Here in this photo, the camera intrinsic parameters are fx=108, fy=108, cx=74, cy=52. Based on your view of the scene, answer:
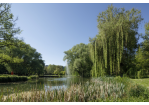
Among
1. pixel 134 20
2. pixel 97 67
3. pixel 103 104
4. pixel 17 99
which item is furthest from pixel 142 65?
pixel 17 99

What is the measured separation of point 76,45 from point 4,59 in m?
20.2

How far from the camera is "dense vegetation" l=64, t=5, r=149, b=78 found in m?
11.2

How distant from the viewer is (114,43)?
38.0 feet

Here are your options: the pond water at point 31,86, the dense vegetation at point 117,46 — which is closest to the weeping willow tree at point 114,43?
→ the dense vegetation at point 117,46

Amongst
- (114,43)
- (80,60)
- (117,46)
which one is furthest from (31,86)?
(80,60)

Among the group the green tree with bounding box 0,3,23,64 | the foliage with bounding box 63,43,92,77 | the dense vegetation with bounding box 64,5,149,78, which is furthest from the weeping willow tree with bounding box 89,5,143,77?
the foliage with bounding box 63,43,92,77

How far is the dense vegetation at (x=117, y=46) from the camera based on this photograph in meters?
11.2

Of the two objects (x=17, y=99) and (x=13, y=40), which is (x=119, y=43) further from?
(x=13, y=40)

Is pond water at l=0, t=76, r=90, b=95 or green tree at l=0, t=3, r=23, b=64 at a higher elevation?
green tree at l=0, t=3, r=23, b=64

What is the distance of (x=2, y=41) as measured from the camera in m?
13.6

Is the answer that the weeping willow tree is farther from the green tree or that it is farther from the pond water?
the green tree

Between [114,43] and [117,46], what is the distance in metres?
0.70

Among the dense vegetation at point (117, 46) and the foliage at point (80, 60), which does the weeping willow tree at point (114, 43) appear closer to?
the dense vegetation at point (117, 46)

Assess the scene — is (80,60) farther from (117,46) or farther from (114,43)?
(117,46)
